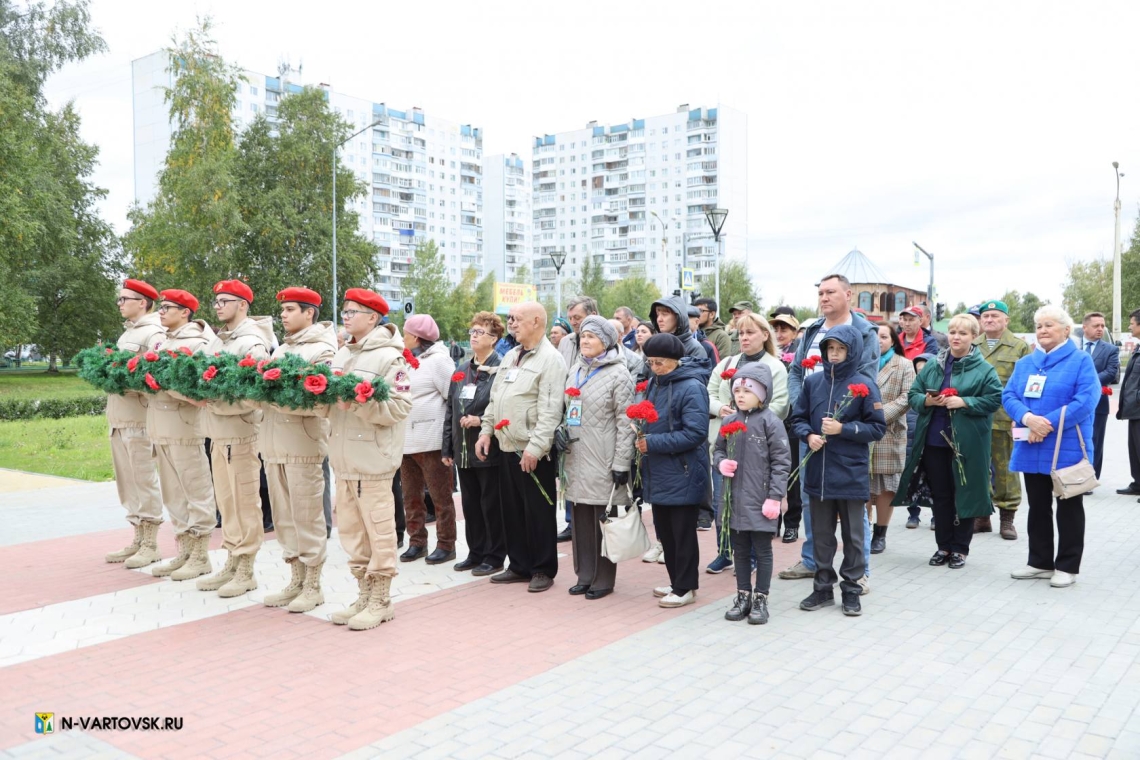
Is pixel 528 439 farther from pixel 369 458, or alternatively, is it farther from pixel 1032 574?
pixel 1032 574

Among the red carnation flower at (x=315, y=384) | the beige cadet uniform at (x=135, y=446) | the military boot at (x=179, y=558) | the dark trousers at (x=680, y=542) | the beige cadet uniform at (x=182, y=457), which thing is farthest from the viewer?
the beige cadet uniform at (x=135, y=446)

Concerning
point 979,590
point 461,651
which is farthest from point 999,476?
point 461,651

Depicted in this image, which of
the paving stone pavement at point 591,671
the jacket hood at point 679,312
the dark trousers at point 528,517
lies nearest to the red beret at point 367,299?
the dark trousers at point 528,517

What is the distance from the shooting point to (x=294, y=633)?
5562mm

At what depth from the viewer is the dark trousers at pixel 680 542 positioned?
19.6 ft

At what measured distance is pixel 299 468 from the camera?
5.99m

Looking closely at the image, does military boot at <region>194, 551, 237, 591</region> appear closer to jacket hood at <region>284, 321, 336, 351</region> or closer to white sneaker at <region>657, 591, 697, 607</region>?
jacket hood at <region>284, 321, 336, 351</region>

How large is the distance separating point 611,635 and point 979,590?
3.07 metres

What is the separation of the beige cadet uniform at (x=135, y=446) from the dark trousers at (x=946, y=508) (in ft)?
22.5

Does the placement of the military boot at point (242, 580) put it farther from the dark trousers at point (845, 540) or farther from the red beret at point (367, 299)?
the dark trousers at point (845, 540)

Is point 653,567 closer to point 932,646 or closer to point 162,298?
point 932,646

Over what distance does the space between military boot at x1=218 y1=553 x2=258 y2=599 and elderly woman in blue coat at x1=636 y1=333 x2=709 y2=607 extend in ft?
10.4

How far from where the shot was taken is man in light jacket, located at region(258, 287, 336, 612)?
598 centimetres

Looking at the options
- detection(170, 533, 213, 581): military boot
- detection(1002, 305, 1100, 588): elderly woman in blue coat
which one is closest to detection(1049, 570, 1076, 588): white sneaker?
detection(1002, 305, 1100, 588): elderly woman in blue coat
